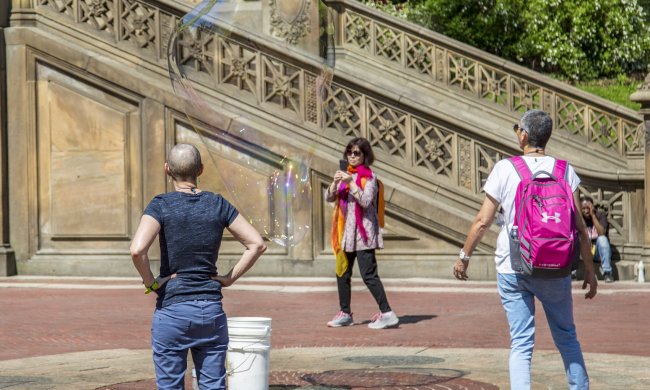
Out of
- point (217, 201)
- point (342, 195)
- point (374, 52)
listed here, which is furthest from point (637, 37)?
point (217, 201)

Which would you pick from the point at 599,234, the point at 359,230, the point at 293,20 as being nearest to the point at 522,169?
the point at 293,20

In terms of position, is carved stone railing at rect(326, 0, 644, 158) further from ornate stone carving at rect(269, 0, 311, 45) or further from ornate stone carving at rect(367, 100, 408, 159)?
ornate stone carving at rect(269, 0, 311, 45)

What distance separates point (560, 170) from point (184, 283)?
7.33ft

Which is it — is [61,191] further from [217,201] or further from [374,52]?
[217,201]

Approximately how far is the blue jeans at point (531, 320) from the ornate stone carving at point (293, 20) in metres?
3.21

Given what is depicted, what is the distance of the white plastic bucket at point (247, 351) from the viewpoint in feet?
25.7

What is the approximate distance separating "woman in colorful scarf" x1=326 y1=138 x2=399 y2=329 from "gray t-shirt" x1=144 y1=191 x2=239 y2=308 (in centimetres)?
586

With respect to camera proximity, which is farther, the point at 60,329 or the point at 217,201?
the point at 60,329

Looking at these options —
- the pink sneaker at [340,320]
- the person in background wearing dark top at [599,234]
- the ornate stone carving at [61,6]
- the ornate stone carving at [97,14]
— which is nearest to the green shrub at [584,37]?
the person in background wearing dark top at [599,234]

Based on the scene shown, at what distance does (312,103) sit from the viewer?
1877cm

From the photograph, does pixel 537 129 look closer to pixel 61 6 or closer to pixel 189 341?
pixel 189 341

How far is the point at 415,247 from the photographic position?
725 inches

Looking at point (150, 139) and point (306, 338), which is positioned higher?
point (150, 139)

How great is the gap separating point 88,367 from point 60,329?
9.53 feet
